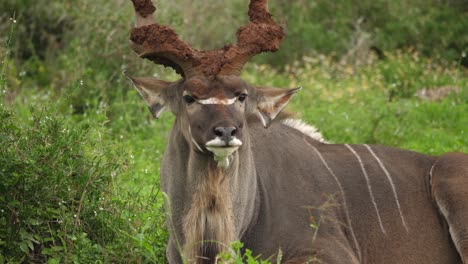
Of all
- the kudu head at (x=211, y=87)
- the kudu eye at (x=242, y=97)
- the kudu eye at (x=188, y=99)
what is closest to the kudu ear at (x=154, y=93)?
the kudu head at (x=211, y=87)

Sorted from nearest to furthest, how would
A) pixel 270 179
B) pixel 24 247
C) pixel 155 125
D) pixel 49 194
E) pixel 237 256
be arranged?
pixel 237 256 < pixel 24 247 < pixel 49 194 < pixel 270 179 < pixel 155 125

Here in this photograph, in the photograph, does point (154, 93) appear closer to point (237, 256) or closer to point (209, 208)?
point (209, 208)

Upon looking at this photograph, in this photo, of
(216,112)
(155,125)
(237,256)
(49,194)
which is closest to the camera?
(237,256)

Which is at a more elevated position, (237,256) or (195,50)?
(195,50)

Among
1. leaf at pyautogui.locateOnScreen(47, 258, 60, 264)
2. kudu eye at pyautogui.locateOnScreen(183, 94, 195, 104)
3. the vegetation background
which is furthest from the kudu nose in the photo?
leaf at pyautogui.locateOnScreen(47, 258, 60, 264)

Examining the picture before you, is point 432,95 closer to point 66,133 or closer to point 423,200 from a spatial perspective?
point 423,200

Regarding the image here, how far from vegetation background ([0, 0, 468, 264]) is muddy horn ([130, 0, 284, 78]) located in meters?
0.37

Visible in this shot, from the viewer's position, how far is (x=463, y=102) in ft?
28.4

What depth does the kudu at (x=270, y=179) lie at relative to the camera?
4.36 meters

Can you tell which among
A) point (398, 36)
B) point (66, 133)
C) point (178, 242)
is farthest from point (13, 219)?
point (398, 36)

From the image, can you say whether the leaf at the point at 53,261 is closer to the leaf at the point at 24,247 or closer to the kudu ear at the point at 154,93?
the leaf at the point at 24,247

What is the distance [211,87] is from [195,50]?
10.8 inches

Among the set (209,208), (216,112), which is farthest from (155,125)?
(216,112)

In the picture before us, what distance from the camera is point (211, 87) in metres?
4.29
